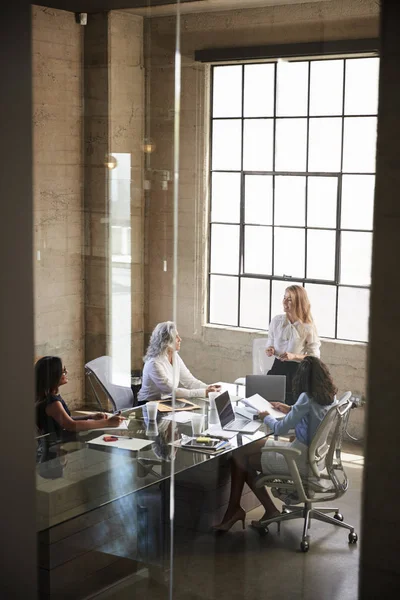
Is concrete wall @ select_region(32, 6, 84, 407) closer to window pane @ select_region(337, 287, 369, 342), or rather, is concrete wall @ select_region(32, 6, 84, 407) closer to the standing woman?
the standing woman

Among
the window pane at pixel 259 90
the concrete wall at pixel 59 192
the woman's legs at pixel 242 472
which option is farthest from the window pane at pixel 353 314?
the concrete wall at pixel 59 192

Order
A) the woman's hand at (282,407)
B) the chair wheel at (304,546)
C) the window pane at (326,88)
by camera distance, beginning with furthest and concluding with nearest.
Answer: the woman's hand at (282,407)
the chair wheel at (304,546)
the window pane at (326,88)

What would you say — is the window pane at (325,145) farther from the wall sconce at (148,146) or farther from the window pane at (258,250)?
the wall sconce at (148,146)

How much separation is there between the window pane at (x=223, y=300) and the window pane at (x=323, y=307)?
29 cm

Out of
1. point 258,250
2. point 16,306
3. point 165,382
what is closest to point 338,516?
point 165,382

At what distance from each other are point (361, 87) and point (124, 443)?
1567 millimetres

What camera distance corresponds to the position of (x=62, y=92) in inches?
108

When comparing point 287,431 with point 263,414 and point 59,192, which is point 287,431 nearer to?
point 263,414

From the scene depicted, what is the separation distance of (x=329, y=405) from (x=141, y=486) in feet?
2.81

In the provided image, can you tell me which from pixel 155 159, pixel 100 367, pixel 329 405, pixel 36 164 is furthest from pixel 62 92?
pixel 329 405

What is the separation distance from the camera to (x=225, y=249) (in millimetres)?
2541

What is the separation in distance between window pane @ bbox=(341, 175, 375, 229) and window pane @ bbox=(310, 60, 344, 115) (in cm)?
23

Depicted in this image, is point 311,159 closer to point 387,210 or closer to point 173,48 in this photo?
point 173,48

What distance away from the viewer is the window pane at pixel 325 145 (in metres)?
2.28
